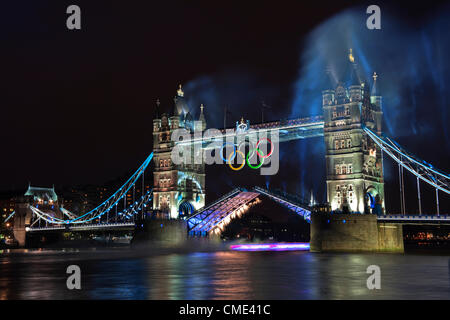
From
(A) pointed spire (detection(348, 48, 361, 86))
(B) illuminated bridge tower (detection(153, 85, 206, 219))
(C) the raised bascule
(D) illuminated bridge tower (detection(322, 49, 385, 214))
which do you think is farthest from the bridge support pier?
(B) illuminated bridge tower (detection(153, 85, 206, 219))

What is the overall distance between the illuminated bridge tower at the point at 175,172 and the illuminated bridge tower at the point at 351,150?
69.2 feet

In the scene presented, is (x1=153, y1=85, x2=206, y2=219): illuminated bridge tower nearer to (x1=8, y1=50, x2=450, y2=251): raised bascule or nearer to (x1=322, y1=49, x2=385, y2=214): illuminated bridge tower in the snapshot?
(x1=8, y1=50, x2=450, y2=251): raised bascule

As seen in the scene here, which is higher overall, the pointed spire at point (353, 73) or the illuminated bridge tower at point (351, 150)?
the pointed spire at point (353, 73)

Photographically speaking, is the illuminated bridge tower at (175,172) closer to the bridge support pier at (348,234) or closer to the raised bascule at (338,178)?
the raised bascule at (338,178)

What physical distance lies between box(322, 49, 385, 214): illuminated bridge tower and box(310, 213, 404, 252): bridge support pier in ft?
8.19

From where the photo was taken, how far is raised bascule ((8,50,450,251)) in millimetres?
51281

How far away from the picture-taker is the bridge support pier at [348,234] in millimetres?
50781

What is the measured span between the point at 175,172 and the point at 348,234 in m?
26.9

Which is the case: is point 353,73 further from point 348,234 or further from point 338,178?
point 348,234

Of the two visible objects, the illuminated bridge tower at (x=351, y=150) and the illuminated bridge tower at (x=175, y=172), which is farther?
the illuminated bridge tower at (x=175, y=172)

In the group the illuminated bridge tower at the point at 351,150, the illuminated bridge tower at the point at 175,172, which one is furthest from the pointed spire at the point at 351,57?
the illuminated bridge tower at the point at 175,172
